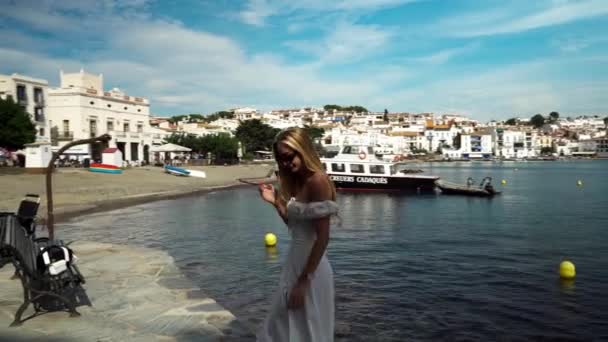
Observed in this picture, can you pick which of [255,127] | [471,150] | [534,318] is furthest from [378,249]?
[471,150]

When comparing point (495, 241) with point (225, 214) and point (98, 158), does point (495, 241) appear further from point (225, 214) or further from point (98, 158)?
point (98, 158)

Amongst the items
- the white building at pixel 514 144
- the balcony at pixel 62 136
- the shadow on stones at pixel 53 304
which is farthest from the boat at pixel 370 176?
the white building at pixel 514 144

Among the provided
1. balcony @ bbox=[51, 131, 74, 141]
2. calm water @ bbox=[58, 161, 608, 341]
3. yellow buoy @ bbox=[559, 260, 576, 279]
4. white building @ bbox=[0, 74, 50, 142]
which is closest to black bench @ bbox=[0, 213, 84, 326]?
calm water @ bbox=[58, 161, 608, 341]

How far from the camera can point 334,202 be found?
2834mm

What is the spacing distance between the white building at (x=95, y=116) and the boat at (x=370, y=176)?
2946 cm

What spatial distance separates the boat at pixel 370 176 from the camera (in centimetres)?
3691

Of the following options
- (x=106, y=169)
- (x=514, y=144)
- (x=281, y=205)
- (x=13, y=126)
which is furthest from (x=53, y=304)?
(x=514, y=144)

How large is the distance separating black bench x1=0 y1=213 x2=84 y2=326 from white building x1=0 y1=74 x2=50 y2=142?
46203 millimetres

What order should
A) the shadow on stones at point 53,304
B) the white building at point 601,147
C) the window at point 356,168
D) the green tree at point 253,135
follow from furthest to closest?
the white building at point 601,147, the green tree at point 253,135, the window at point 356,168, the shadow on stones at point 53,304

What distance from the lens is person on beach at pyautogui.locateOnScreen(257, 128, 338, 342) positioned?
2.84 metres

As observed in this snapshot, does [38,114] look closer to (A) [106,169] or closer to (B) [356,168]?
(A) [106,169]

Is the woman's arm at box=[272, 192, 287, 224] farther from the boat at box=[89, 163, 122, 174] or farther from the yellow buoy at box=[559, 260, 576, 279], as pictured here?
the boat at box=[89, 163, 122, 174]

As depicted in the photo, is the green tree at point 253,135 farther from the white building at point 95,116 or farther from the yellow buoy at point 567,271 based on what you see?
the yellow buoy at point 567,271

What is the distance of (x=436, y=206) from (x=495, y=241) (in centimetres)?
1206
